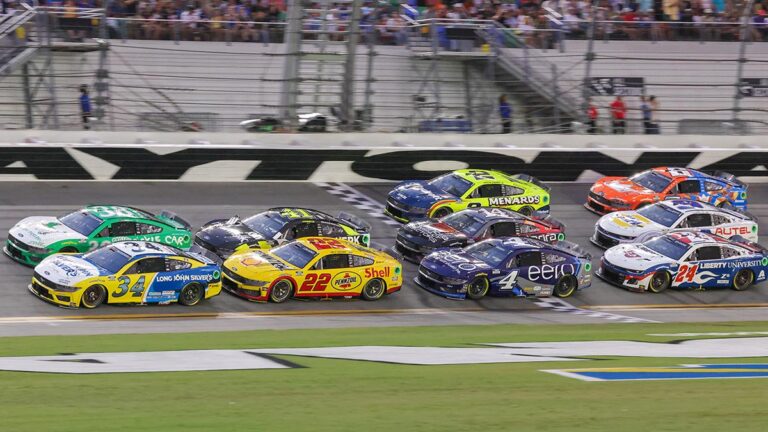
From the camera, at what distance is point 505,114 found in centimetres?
2900

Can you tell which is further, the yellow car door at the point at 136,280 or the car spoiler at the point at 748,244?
the car spoiler at the point at 748,244

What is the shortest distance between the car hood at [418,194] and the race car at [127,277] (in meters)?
6.37

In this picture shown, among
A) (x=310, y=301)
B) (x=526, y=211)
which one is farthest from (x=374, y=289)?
(x=526, y=211)

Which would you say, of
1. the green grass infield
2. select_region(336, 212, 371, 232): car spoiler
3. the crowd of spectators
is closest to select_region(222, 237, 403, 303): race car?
select_region(336, 212, 371, 232): car spoiler

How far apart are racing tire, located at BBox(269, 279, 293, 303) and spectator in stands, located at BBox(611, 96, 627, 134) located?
12.3 meters

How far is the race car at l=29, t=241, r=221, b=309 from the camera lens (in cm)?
1800

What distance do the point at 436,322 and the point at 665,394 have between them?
28.0ft

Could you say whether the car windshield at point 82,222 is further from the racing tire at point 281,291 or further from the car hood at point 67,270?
the racing tire at point 281,291

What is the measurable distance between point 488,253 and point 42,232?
741cm

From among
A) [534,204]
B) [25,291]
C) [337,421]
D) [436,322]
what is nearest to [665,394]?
[337,421]

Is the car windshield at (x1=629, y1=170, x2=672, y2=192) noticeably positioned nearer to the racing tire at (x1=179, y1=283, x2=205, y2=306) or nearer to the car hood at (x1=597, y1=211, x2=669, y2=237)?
the car hood at (x1=597, y1=211, x2=669, y2=237)

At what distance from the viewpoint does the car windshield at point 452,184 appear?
81.5ft

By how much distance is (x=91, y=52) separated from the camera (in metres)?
27.5

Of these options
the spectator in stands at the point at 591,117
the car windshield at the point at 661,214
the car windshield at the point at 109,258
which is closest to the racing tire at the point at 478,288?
the car windshield at the point at 661,214
